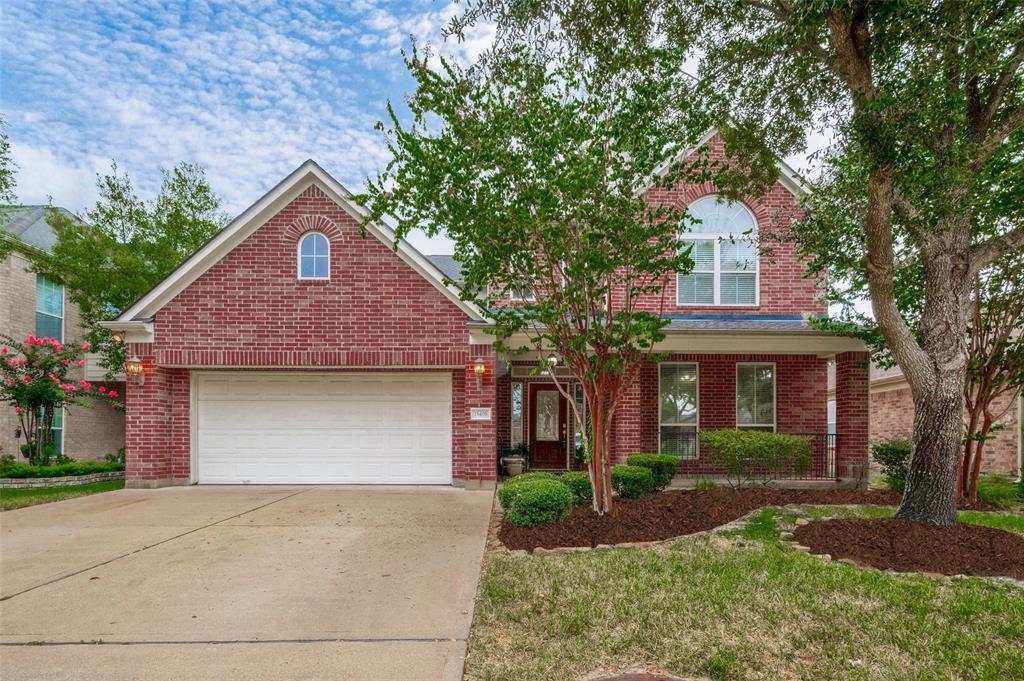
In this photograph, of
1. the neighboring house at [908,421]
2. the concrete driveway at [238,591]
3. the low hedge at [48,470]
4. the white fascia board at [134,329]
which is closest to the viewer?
the concrete driveway at [238,591]

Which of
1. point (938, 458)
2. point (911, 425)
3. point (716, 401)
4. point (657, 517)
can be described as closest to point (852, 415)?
point (716, 401)

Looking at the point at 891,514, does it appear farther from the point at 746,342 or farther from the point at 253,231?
the point at 253,231

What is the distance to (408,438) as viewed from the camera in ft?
38.6

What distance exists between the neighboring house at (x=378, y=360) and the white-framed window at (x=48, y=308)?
333 inches

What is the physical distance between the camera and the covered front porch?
37.6 feet

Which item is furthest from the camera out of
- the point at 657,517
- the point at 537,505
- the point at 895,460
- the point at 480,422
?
the point at 480,422

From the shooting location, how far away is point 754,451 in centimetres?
1010

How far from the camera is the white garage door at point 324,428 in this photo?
11.7 meters

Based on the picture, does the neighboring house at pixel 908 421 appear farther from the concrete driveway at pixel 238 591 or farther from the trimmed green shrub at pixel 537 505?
the concrete driveway at pixel 238 591

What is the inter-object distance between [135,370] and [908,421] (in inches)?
771

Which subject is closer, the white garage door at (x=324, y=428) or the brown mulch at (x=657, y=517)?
the brown mulch at (x=657, y=517)

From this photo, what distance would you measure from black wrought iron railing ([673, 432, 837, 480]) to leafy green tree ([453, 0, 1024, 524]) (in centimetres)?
400

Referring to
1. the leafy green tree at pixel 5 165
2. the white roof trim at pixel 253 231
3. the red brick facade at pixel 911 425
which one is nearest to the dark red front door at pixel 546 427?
the white roof trim at pixel 253 231

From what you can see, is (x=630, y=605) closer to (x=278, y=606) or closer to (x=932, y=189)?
(x=278, y=606)
